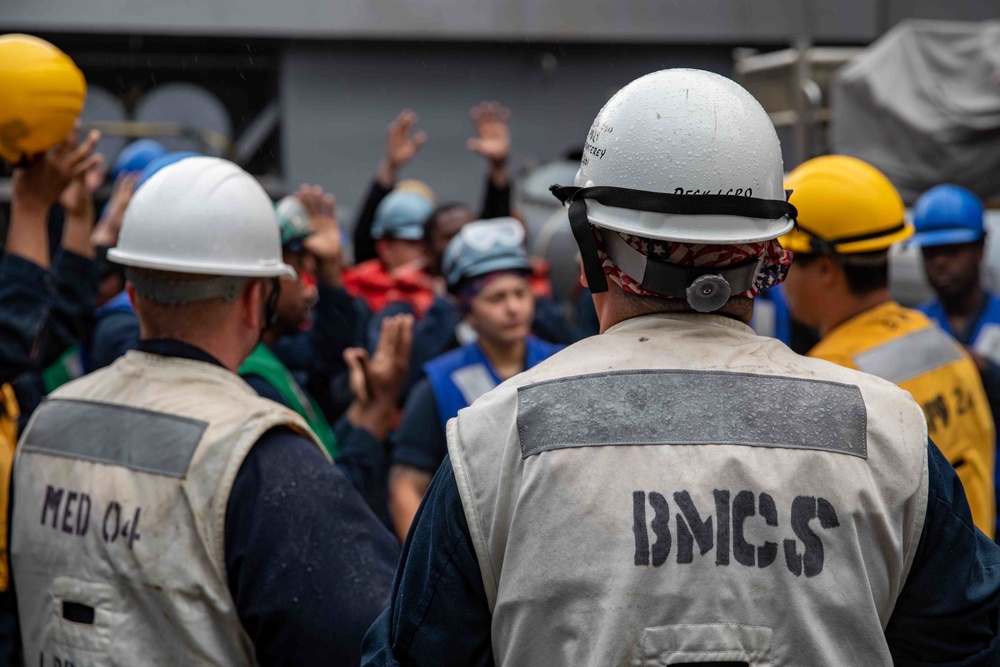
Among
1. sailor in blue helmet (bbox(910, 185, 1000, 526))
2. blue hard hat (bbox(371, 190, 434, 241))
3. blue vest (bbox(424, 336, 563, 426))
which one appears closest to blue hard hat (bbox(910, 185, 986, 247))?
sailor in blue helmet (bbox(910, 185, 1000, 526))

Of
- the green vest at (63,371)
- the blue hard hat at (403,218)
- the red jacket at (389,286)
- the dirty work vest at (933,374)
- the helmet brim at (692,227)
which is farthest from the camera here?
the blue hard hat at (403,218)

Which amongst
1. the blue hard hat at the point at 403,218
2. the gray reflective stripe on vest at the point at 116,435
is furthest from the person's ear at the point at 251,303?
the blue hard hat at the point at 403,218

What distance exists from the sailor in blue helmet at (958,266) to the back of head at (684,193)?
428cm

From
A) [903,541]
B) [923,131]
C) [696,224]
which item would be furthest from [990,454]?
[923,131]

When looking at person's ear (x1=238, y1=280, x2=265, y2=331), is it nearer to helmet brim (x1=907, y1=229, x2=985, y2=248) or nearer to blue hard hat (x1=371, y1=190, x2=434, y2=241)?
helmet brim (x1=907, y1=229, x2=985, y2=248)

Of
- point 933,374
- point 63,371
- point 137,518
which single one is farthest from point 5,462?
point 933,374

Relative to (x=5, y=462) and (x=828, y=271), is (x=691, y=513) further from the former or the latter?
(x=5, y=462)

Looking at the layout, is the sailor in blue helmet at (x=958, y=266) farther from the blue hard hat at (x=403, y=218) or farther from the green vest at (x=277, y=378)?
the green vest at (x=277, y=378)

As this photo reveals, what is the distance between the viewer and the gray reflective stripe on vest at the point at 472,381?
4.50 metres

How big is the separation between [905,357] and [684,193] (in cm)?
181

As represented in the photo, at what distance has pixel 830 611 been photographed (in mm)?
1753

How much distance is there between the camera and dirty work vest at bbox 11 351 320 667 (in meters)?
2.36

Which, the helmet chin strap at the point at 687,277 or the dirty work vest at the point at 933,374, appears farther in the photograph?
the dirty work vest at the point at 933,374

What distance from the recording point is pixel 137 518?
7.88ft
